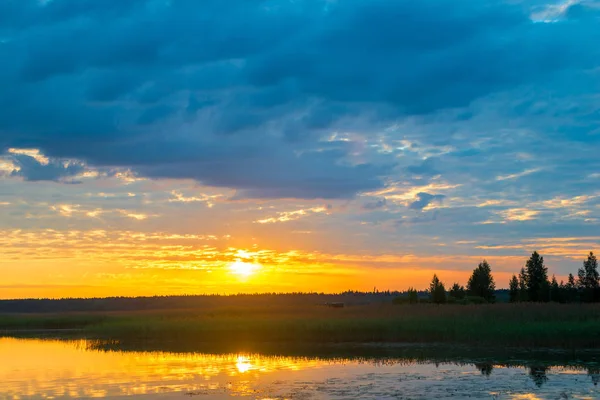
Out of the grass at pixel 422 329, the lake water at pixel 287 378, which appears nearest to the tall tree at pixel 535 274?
the grass at pixel 422 329

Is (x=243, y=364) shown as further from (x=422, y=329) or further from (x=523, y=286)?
(x=523, y=286)

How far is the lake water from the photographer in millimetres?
24328

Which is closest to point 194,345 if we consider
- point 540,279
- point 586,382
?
point 586,382

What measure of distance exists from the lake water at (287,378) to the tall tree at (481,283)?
68268 millimetres

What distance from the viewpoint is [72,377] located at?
30.3m

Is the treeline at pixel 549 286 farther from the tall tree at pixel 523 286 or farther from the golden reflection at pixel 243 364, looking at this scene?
the golden reflection at pixel 243 364

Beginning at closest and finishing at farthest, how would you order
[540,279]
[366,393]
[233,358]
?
[366,393] < [233,358] < [540,279]

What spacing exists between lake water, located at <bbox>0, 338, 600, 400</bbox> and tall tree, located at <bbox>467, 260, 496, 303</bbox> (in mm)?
68268

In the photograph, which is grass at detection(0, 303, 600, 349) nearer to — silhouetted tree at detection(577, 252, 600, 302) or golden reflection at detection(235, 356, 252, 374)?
golden reflection at detection(235, 356, 252, 374)

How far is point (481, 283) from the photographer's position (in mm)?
100375

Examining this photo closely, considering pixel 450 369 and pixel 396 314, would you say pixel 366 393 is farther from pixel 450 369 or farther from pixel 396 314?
pixel 396 314

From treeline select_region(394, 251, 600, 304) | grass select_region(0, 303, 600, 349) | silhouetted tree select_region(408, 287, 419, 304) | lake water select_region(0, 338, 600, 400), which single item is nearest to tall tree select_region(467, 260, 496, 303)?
treeline select_region(394, 251, 600, 304)

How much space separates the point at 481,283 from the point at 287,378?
77.4 metres

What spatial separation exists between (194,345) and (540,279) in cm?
6850
